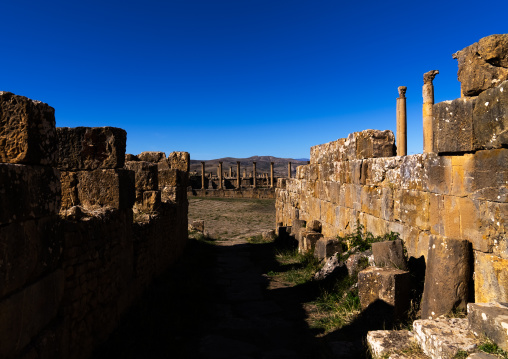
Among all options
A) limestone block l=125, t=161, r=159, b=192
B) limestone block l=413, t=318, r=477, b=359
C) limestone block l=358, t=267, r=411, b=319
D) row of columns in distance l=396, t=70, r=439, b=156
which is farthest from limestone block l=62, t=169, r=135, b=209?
row of columns in distance l=396, t=70, r=439, b=156

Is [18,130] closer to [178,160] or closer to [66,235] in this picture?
[66,235]

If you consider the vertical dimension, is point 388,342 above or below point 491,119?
below

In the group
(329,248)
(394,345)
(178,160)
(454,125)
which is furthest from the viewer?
(178,160)

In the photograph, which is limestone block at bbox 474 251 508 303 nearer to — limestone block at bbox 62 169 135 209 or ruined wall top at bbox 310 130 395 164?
ruined wall top at bbox 310 130 395 164

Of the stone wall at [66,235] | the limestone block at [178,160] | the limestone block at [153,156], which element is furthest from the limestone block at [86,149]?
the limestone block at [178,160]

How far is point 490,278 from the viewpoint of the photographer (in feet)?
12.6

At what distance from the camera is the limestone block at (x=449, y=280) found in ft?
13.4

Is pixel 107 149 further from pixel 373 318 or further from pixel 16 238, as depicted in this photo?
pixel 373 318

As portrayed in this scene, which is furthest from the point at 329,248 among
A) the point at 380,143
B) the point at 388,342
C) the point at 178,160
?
the point at 178,160

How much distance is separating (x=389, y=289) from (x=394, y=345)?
1.20 meters

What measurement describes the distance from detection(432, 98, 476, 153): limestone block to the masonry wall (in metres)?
0.01

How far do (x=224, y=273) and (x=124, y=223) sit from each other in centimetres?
352

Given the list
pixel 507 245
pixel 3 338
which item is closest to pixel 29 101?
pixel 3 338

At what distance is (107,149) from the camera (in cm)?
548
